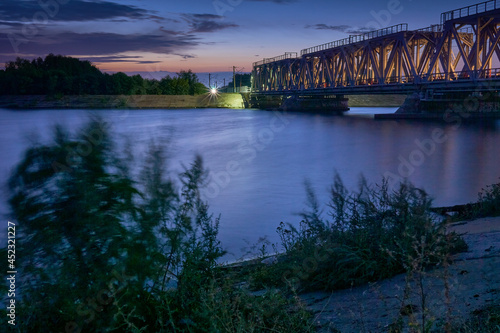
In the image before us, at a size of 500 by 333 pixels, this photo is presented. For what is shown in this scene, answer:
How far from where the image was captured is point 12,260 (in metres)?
3.38

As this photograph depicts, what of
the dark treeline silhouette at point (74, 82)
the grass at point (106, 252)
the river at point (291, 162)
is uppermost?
the dark treeline silhouette at point (74, 82)

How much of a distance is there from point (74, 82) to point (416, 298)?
10763 centimetres

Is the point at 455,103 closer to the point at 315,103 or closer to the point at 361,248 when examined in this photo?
the point at 315,103

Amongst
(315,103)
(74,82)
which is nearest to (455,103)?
(315,103)

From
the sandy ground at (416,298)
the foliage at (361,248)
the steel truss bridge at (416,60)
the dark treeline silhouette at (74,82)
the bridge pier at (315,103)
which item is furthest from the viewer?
the dark treeline silhouette at (74,82)

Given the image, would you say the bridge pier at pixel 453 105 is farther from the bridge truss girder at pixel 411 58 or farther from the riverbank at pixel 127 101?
the riverbank at pixel 127 101

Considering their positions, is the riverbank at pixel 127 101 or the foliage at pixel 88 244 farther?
the riverbank at pixel 127 101

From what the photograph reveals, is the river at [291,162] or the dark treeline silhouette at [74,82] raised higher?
the dark treeline silhouette at [74,82]

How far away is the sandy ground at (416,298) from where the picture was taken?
12.2 feet

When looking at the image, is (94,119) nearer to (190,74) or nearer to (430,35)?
(430,35)

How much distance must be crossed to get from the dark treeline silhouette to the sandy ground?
3979 inches

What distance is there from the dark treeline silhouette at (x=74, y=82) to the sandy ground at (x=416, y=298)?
332ft

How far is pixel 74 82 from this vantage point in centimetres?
10056

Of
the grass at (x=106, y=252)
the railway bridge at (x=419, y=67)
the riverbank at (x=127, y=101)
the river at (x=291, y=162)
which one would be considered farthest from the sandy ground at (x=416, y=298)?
the riverbank at (x=127, y=101)
